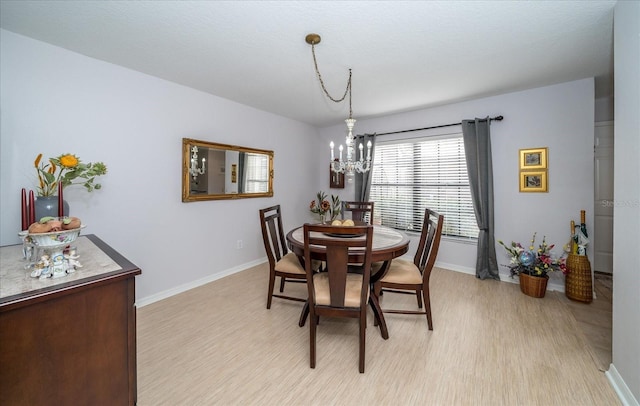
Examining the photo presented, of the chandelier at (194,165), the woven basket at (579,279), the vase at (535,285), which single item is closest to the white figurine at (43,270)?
the chandelier at (194,165)

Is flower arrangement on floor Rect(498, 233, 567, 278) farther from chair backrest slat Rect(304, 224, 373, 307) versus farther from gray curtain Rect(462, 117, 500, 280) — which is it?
chair backrest slat Rect(304, 224, 373, 307)

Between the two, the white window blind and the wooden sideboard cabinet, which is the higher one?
the white window blind

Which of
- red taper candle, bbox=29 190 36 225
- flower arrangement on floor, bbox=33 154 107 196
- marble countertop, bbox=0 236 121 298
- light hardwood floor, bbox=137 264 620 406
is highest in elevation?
flower arrangement on floor, bbox=33 154 107 196

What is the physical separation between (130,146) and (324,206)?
285 cm

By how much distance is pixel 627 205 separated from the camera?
1441 mm

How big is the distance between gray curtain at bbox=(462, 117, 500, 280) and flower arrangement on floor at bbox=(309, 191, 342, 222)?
7.31 feet

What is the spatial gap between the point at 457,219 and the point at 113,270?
12.7 feet

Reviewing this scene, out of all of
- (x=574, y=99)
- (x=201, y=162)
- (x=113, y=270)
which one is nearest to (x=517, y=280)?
(x=574, y=99)

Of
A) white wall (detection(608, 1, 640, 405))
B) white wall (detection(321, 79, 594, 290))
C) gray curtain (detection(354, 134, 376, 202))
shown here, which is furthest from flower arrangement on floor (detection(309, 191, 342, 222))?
white wall (detection(608, 1, 640, 405))

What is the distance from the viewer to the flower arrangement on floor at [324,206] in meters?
4.50

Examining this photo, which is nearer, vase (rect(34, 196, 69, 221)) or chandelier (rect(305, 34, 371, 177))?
vase (rect(34, 196, 69, 221))

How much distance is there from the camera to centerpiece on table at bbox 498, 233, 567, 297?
2738 millimetres

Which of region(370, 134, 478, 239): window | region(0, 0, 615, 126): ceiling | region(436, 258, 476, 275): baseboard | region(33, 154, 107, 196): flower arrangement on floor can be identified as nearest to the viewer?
region(33, 154, 107, 196): flower arrangement on floor

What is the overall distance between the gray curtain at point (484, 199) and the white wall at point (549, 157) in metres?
0.11
